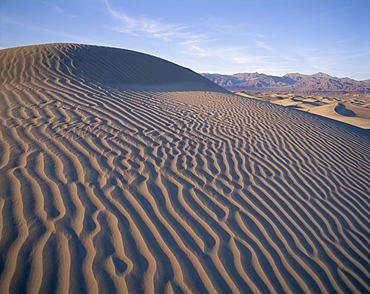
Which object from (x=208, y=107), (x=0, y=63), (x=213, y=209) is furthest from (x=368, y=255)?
(x=0, y=63)

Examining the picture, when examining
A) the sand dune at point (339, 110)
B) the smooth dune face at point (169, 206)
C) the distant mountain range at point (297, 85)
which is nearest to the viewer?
the smooth dune face at point (169, 206)

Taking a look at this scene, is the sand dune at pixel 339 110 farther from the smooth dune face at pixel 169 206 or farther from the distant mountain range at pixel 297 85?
the distant mountain range at pixel 297 85

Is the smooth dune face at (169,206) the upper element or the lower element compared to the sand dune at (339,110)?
upper

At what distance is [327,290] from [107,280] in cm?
205

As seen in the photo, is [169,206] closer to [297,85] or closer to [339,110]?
[339,110]

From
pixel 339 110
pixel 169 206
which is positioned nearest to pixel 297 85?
pixel 339 110

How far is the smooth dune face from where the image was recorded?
74.9 inches

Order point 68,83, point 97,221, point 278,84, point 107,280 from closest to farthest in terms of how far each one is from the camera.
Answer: point 107,280, point 97,221, point 68,83, point 278,84

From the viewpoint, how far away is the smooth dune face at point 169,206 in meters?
1.90

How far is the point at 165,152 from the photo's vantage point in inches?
153

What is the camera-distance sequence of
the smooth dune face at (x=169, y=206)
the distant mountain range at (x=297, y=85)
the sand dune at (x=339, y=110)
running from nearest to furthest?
1. the smooth dune face at (x=169, y=206)
2. the sand dune at (x=339, y=110)
3. the distant mountain range at (x=297, y=85)

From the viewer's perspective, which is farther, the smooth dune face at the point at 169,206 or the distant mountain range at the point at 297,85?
the distant mountain range at the point at 297,85

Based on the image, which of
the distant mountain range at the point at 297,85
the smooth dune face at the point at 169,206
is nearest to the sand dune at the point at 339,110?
the smooth dune face at the point at 169,206

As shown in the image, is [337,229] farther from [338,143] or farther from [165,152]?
[338,143]
